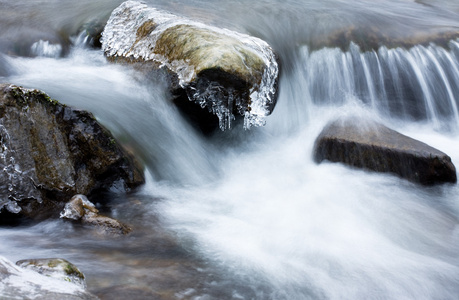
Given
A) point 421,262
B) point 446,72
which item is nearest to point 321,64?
point 446,72

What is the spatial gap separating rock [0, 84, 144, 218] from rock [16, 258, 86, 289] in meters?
1.69

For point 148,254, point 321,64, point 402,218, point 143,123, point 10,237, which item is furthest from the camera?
point 321,64

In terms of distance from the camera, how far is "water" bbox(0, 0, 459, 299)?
10.5 feet

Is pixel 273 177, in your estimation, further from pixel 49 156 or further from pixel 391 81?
pixel 391 81

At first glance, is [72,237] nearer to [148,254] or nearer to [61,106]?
[148,254]

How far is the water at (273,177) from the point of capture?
3197 mm

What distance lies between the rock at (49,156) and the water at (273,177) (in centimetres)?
28

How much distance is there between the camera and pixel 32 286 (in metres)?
1.80

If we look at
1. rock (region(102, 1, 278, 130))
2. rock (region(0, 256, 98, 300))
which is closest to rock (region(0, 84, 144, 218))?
rock (region(102, 1, 278, 130))

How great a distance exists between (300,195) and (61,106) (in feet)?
9.46

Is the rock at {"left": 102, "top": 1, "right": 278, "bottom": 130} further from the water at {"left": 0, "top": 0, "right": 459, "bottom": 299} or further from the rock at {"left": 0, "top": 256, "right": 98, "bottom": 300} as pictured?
the rock at {"left": 0, "top": 256, "right": 98, "bottom": 300}

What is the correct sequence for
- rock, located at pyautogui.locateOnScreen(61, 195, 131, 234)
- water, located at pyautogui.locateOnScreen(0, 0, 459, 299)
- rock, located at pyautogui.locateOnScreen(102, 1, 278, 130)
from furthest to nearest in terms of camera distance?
rock, located at pyautogui.locateOnScreen(102, 1, 278, 130) < rock, located at pyautogui.locateOnScreen(61, 195, 131, 234) < water, located at pyautogui.locateOnScreen(0, 0, 459, 299)

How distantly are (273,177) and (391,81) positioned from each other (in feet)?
11.2

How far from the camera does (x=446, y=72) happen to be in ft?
25.3
